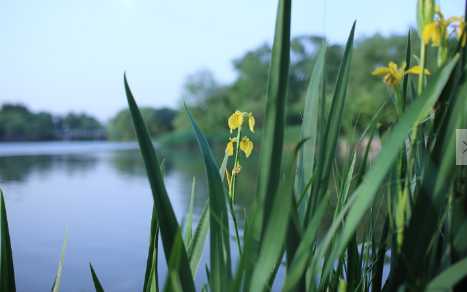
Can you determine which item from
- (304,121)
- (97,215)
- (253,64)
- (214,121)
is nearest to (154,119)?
(214,121)

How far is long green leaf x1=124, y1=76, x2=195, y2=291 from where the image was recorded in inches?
16.3

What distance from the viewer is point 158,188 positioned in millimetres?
419

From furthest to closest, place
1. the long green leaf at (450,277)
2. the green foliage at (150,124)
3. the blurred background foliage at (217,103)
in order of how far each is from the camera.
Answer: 1. the green foliage at (150,124)
2. the blurred background foliage at (217,103)
3. the long green leaf at (450,277)

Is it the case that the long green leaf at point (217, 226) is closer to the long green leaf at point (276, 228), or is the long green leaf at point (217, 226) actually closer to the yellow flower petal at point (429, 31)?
the long green leaf at point (276, 228)

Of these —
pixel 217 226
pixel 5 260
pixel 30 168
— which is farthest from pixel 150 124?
pixel 217 226

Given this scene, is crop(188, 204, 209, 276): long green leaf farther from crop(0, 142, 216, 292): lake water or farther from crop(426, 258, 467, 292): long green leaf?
crop(0, 142, 216, 292): lake water

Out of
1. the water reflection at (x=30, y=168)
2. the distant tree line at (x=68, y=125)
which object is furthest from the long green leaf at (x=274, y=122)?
the distant tree line at (x=68, y=125)

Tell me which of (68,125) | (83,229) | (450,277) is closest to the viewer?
(450,277)

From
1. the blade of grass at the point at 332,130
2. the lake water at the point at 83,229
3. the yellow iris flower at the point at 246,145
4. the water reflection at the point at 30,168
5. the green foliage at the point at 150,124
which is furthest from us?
the green foliage at the point at 150,124

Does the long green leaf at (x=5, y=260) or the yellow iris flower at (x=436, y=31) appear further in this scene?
the long green leaf at (x=5, y=260)

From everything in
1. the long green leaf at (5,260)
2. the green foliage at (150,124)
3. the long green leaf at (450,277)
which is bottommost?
the green foliage at (150,124)

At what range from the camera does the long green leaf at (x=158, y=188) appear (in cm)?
41

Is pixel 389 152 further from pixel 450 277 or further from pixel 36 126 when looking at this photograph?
pixel 36 126

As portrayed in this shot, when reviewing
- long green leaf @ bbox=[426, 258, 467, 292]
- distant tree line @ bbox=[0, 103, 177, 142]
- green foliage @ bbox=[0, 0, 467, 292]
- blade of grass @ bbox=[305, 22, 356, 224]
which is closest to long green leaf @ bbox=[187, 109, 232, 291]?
green foliage @ bbox=[0, 0, 467, 292]
